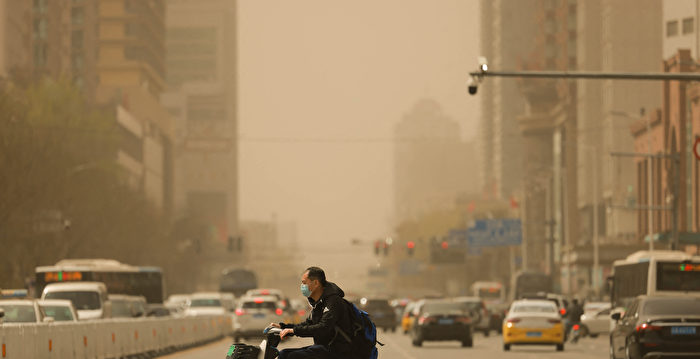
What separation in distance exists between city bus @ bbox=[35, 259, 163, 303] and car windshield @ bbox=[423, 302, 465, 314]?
1352cm

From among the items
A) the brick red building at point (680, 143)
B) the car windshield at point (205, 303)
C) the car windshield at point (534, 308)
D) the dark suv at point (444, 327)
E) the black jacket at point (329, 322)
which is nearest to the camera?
the black jacket at point (329, 322)

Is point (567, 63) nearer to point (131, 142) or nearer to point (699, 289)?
point (131, 142)

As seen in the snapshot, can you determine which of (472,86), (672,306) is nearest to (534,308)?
(472,86)

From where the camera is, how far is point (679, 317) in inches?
1084

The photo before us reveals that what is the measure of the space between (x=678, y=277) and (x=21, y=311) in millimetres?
17514

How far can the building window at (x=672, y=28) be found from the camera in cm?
10894

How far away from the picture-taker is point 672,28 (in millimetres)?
109438

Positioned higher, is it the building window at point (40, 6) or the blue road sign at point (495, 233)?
the building window at point (40, 6)

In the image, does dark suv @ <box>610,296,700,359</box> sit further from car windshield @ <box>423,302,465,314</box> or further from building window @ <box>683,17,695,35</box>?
building window @ <box>683,17,695,35</box>

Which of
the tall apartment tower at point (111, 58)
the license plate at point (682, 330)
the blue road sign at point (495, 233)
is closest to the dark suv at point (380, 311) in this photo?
the license plate at point (682, 330)

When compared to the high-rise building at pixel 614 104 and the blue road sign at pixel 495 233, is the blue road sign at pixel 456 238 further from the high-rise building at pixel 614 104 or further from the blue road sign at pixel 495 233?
the blue road sign at pixel 495 233

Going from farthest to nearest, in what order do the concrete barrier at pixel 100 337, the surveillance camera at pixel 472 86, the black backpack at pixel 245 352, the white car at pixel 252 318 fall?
the white car at pixel 252 318, the surveillance camera at pixel 472 86, the concrete barrier at pixel 100 337, the black backpack at pixel 245 352

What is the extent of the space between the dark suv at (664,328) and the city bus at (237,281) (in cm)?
8714

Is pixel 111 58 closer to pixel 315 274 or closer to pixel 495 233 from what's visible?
pixel 495 233
